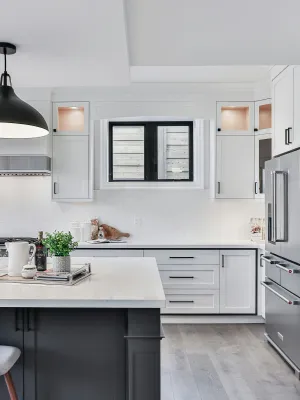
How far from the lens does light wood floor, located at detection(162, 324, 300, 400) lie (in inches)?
104

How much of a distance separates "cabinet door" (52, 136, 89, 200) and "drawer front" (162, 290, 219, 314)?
1588 mm

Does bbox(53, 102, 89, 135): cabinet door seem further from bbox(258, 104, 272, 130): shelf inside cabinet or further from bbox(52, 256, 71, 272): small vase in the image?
bbox(52, 256, 71, 272): small vase

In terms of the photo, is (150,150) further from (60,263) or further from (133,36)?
(60,263)

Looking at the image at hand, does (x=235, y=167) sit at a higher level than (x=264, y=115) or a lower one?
lower

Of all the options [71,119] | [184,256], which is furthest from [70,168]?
[184,256]

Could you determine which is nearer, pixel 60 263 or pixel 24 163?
pixel 60 263

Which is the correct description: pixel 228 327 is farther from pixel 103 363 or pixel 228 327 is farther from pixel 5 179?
pixel 5 179

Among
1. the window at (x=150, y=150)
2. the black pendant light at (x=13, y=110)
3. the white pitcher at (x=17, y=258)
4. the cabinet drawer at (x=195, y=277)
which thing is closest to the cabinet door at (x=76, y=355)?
the white pitcher at (x=17, y=258)

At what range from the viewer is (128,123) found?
4.87 metres

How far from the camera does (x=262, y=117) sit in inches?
176

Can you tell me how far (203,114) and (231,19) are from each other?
2307mm

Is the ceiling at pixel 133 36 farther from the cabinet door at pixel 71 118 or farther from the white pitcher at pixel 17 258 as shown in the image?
the cabinet door at pixel 71 118

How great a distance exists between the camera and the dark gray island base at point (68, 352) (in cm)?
191

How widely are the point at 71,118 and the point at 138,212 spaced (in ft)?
4.67
